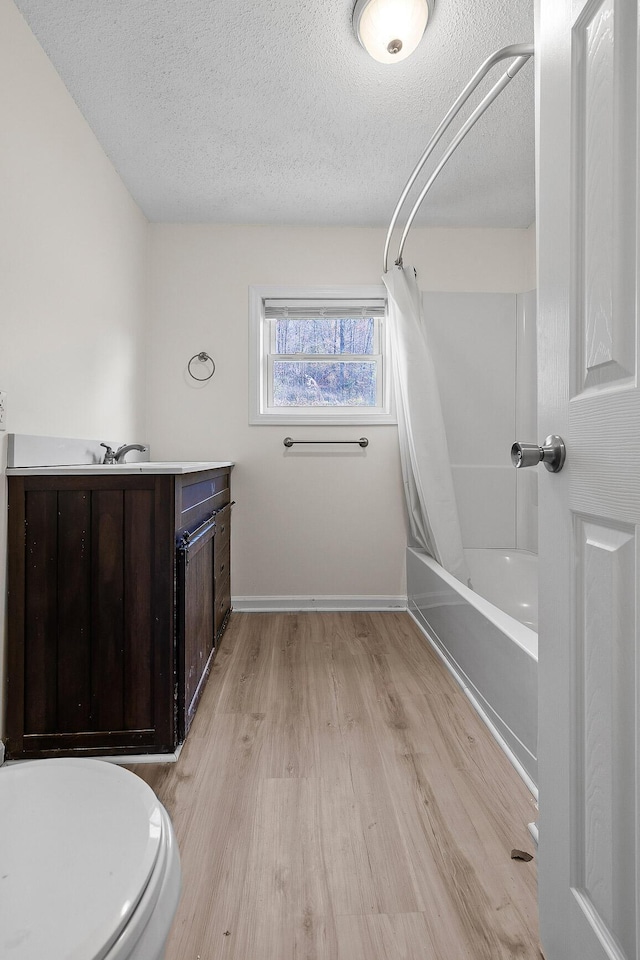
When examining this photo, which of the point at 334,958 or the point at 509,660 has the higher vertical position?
the point at 509,660

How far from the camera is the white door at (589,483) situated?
0.70 m

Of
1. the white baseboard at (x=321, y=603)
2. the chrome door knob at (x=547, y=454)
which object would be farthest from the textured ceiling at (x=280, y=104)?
the white baseboard at (x=321, y=603)

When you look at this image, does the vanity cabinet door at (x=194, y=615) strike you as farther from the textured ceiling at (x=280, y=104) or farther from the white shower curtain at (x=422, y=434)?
the textured ceiling at (x=280, y=104)

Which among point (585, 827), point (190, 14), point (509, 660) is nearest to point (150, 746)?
point (509, 660)

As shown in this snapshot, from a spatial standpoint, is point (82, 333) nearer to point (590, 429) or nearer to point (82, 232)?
point (82, 232)

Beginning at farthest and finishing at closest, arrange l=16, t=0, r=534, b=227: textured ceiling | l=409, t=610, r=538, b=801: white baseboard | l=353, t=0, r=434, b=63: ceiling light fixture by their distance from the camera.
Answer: l=16, t=0, r=534, b=227: textured ceiling
l=353, t=0, r=434, b=63: ceiling light fixture
l=409, t=610, r=538, b=801: white baseboard

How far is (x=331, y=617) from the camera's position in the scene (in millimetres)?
3139

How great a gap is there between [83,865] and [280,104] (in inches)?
95.0

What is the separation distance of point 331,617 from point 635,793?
251 cm

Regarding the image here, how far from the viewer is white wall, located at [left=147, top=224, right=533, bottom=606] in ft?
10.6

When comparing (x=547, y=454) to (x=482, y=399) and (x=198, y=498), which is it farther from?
(x=482, y=399)

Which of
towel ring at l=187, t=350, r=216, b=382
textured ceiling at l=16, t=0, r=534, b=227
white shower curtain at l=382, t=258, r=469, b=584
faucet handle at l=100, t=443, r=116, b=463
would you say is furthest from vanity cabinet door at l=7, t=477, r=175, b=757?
towel ring at l=187, t=350, r=216, b=382

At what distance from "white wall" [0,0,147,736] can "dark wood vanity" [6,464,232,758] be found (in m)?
0.09

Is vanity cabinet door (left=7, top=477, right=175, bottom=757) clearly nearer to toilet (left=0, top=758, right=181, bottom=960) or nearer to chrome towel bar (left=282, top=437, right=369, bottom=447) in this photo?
toilet (left=0, top=758, right=181, bottom=960)
